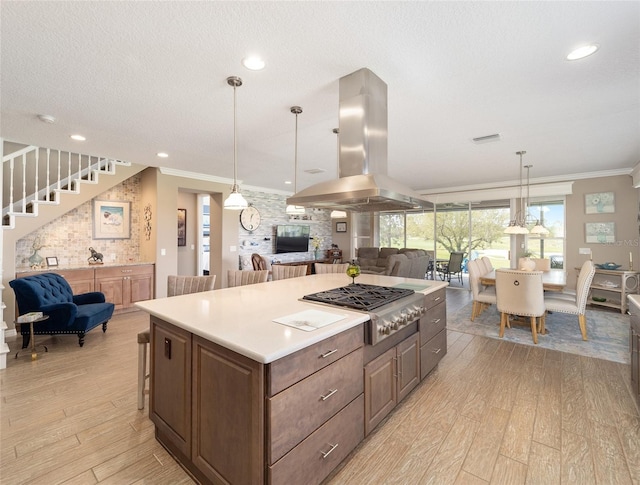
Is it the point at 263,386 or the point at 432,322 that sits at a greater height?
the point at 263,386

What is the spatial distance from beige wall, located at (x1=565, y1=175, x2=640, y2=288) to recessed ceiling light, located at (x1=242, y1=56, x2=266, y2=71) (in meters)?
6.93

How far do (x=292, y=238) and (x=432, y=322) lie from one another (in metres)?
5.78

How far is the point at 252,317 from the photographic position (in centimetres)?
179

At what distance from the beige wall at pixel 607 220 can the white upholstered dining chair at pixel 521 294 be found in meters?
3.22

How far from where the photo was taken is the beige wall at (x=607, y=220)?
17.7 ft

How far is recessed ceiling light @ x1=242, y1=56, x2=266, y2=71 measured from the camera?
2035 millimetres

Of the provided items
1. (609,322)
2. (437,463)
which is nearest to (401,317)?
(437,463)

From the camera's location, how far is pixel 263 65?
6.94 ft

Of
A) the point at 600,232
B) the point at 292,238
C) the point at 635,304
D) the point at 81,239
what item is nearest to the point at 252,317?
the point at 635,304

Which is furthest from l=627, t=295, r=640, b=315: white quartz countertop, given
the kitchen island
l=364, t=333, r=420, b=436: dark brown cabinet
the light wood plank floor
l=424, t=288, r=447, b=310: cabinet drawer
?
the kitchen island

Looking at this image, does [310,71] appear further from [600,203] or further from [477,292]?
[600,203]

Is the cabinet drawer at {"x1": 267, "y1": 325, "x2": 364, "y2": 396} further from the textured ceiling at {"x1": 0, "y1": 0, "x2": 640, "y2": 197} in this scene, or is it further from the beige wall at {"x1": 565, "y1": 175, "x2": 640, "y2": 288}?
the beige wall at {"x1": 565, "y1": 175, "x2": 640, "y2": 288}

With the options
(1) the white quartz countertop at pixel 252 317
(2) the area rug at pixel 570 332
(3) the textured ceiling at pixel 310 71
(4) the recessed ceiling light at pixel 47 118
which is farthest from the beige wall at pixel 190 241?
(2) the area rug at pixel 570 332

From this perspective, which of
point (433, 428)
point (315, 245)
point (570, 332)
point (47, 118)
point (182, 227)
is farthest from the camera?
point (315, 245)
